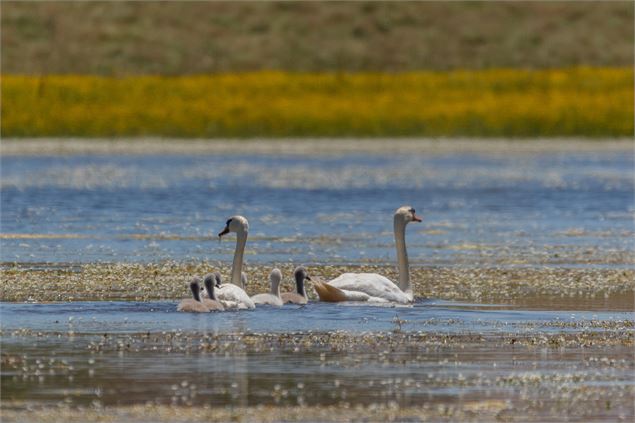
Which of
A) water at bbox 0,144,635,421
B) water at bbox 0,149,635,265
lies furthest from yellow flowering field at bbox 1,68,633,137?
water at bbox 0,144,635,421

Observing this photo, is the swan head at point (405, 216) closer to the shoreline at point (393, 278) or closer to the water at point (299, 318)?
the shoreline at point (393, 278)

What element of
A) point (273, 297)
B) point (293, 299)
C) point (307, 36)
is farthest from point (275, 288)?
point (307, 36)

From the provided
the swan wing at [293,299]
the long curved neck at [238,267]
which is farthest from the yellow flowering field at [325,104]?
the swan wing at [293,299]

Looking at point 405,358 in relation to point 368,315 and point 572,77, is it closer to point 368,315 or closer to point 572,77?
point 368,315

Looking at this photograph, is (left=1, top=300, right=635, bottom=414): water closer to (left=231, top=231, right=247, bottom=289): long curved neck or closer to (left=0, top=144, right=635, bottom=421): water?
(left=0, top=144, right=635, bottom=421): water

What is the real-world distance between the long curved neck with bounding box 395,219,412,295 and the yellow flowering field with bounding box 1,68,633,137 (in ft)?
147

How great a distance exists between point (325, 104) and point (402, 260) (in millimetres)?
51822

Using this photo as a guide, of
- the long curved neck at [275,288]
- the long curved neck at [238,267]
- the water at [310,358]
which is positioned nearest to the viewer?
the water at [310,358]

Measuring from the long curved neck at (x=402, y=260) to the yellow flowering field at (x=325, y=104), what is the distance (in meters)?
44.8

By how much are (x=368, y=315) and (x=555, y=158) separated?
133 ft

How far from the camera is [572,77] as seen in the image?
247 ft

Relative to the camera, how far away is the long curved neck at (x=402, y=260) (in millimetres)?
17453

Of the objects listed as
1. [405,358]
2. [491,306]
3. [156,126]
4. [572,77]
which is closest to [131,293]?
[491,306]

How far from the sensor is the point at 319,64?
85625mm
